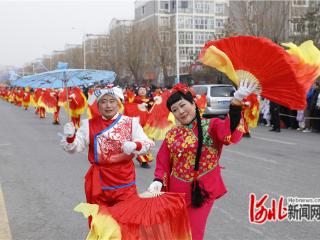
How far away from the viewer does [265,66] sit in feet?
10.9

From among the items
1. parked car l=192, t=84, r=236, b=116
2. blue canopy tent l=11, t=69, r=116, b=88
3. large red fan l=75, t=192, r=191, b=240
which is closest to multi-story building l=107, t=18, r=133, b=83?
parked car l=192, t=84, r=236, b=116

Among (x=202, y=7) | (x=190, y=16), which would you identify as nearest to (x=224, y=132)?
(x=190, y=16)

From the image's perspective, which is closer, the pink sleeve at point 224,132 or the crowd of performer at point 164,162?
the pink sleeve at point 224,132

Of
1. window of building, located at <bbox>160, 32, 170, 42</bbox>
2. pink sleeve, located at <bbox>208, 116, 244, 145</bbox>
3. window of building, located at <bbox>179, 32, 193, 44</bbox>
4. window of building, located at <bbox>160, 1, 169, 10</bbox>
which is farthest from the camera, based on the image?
window of building, located at <bbox>160, 1, 169, 10</bbox>

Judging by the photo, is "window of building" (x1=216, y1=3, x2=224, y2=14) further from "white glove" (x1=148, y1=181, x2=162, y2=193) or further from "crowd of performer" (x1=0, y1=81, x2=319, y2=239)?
"white glove" (x1=148, y1=181, x2=162, y2=193)

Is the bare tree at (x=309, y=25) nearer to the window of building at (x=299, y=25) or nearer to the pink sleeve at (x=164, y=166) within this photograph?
the window of building at (x=299, y=25)

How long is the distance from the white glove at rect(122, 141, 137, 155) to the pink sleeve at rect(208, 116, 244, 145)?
0.77m

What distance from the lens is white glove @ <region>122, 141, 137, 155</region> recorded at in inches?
165

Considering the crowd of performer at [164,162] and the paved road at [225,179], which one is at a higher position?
the crowd of performer at [164,162]

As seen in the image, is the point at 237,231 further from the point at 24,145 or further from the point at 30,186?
the point at 24,145

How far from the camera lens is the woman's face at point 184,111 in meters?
3.80

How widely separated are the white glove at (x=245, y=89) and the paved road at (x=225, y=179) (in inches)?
96.5

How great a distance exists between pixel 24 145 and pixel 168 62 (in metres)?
45.0

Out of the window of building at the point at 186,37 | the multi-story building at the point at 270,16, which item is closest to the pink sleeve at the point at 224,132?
the multi-story building at the point at 270,16
